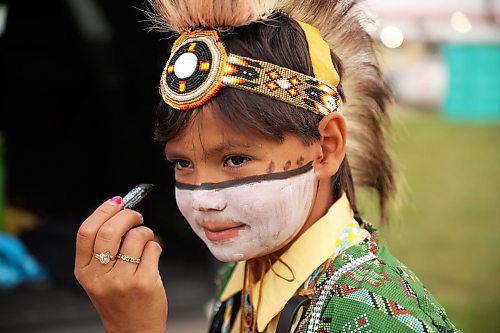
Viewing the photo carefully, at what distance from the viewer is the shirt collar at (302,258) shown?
6.12 ft

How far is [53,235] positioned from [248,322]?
3.73m

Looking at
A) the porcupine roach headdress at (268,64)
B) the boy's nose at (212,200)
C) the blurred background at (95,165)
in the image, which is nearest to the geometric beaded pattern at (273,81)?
the porcupine roach headdress at (268,64)

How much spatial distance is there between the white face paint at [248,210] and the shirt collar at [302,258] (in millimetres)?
70

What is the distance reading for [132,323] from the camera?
1.72m

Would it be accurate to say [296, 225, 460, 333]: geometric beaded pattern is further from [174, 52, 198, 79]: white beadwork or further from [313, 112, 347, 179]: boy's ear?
[174, 52, 198, 79]: white beadwork

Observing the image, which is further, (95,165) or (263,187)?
(95,165)

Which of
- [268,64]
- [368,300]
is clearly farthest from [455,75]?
[368,300]

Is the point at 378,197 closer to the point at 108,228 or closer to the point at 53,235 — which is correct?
the point at 108,228

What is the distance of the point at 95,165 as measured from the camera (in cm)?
607

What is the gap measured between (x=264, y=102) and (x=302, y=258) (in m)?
0.44

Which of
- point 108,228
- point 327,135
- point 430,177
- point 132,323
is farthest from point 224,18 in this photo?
point 430,177

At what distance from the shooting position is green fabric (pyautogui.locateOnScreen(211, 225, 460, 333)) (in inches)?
63.7

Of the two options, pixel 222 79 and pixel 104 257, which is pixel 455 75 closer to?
pixel 222 79

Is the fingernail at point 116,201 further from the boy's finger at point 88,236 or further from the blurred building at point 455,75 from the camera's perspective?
the blurred building at point 455,75
